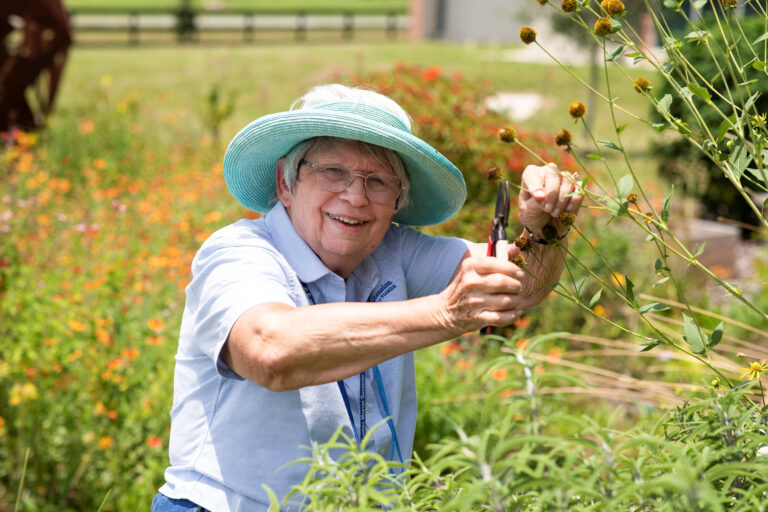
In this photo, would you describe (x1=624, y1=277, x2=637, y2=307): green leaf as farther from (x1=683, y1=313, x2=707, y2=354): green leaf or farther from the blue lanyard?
the blue lanyard

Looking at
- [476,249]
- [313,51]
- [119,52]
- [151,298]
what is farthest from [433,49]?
[476,249]

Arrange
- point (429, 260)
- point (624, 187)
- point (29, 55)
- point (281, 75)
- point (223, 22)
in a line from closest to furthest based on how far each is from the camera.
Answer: point (624, 187)
point (429, 260)
point (29, 55)
point (281, 75)
point (223, 22)

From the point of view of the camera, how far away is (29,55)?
866 cm

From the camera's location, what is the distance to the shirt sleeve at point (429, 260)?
7.47ft

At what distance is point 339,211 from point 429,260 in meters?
0.37

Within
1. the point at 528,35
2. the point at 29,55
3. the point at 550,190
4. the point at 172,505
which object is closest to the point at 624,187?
the point at 528,35

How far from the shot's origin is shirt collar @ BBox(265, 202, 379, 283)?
1998mm

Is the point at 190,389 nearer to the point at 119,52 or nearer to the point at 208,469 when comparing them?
the point at 208,469

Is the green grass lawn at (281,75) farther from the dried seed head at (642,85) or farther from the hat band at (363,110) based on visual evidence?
the dried seed head at (642,85)

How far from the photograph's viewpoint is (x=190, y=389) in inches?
79.9

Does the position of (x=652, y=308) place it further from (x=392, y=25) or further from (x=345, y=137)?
(x=392, y=25)

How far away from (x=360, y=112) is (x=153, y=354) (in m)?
1.79

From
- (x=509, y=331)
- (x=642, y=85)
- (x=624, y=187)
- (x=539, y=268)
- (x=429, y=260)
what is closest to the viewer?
(x=624, y=187)

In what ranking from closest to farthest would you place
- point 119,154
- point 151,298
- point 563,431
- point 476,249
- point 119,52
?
point 476,249 < point 563,431 < point 151,298 < point 119,154 < point 119,52
